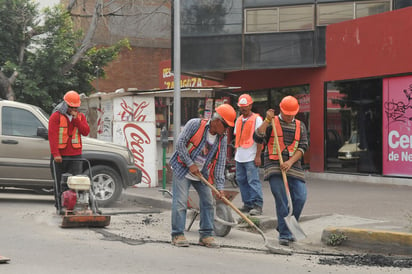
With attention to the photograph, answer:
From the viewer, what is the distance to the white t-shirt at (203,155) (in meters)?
7.48

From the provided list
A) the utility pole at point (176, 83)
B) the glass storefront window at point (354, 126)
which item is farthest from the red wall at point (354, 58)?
the utility pole at point (176, 83)

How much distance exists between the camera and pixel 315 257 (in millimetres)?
7180

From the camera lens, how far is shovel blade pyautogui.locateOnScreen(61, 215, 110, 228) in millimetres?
8414

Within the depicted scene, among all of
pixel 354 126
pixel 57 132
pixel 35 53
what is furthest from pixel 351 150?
pixel 35 53

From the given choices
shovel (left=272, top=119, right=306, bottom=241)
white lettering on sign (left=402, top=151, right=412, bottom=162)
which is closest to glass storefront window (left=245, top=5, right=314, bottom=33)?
white lettering on sign (left=402, top=151, right=412, bottom=162)

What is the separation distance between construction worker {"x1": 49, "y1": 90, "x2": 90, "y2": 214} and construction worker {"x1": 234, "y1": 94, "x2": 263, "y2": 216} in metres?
2.47

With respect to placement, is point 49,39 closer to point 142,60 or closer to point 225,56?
point 225,56

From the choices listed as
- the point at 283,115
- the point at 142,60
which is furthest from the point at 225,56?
the point at 142,60

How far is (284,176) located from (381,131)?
8740 millimetres

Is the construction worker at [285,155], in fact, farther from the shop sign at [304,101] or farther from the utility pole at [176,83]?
the shop sign at [304,101]

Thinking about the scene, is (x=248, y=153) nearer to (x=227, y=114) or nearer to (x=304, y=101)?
(x=227, y=114)

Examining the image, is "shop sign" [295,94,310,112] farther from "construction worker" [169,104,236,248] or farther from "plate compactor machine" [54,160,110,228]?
"construction worker" [169,104,236,248]

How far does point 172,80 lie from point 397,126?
1110 cm

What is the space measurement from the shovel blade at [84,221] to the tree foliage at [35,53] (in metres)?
11.6
